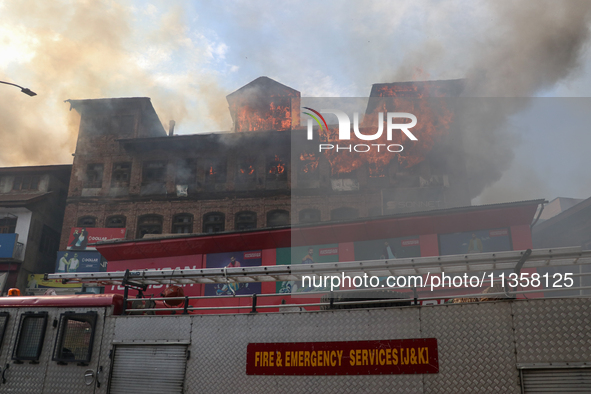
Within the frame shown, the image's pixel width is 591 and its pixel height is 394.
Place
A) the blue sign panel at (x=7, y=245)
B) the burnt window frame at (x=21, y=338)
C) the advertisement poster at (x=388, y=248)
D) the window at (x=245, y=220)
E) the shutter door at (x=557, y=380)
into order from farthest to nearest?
1. the window at (x=245, y=220)
2. the blue sign panel at (x=7, y=245)
3. the advertisement poster at (x=388, y=248)
4. the burnt window frame at (x=21, y=338)
5. the shutter door at (x=557, y=380)

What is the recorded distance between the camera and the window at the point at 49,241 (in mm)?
31406

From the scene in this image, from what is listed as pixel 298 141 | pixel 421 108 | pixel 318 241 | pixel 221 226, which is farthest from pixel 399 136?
pixel 318 241

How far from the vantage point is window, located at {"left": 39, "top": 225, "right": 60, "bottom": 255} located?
31.4 meters

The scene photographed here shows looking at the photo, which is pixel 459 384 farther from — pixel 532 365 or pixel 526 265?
pixel 526 265

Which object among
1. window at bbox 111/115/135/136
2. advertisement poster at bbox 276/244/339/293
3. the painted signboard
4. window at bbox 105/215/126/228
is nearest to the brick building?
window at bbox 111/115/135/136

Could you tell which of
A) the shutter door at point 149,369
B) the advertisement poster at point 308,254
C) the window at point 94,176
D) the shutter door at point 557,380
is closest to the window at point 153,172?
the window at point 94,176

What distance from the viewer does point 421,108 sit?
103 ft

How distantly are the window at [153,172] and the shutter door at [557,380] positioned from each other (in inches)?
1154

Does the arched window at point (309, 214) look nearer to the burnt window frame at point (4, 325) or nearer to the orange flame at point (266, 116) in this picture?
the orange flame at point (266, 116)

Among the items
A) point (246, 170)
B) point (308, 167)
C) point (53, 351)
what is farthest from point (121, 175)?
point (53, 351)

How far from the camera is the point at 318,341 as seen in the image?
653cm

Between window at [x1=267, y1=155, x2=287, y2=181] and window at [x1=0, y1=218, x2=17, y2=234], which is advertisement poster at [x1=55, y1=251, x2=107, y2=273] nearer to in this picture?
window at [x1=0, y1=218, x2=17, y2=234]

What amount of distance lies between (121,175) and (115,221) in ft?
12.0

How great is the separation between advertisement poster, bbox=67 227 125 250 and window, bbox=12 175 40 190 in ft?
19.5
